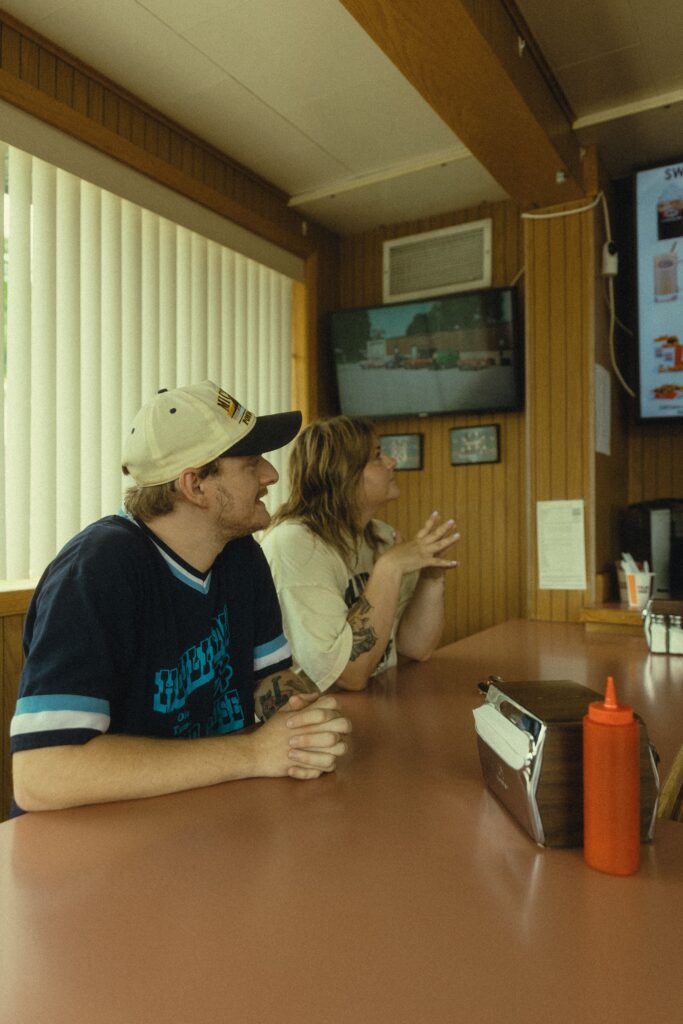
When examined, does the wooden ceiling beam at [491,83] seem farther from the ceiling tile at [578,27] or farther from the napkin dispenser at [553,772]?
the napkin dispenser at [553,772]

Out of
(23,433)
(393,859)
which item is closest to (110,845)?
(393,859)

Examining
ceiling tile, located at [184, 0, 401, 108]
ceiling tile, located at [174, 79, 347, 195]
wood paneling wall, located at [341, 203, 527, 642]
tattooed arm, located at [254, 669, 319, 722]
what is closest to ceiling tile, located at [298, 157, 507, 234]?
wood paneling wall, located at [341, 203, 527, 642]

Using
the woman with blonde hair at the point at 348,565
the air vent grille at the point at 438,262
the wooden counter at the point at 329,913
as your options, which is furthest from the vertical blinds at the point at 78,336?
the wooden counter at the point at 329,913

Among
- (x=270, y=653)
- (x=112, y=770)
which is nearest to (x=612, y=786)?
(x=112, y=770)

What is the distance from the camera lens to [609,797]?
775 millimetres

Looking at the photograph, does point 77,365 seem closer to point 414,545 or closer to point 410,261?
point 414,545

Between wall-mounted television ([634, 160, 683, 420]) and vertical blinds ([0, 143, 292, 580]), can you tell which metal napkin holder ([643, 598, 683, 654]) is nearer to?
wall-mounted television ([634, 160, 683, 420])

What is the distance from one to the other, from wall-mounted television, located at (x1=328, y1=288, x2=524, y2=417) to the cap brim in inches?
78.9

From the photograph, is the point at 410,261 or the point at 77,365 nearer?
the point at 77,365

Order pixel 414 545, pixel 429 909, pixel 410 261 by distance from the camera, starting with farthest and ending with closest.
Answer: pixel 410 261 → pixel 414 545 → pixel 429 909

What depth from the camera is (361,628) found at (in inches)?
65.0

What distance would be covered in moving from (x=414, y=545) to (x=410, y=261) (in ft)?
7.47

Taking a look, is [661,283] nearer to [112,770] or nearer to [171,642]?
[171,642]

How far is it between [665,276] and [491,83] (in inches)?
47.9
